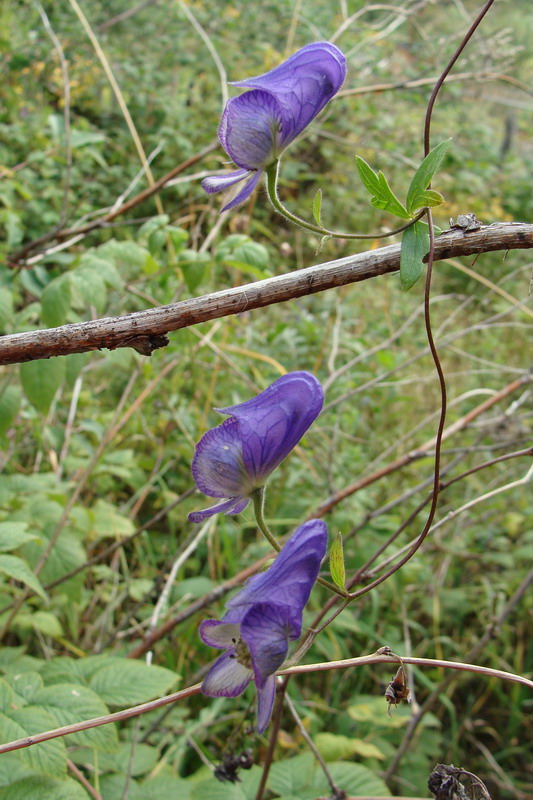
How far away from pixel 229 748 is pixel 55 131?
1.37 meters

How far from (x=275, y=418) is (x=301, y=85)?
0.24 m

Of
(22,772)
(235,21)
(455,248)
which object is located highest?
(235,21)

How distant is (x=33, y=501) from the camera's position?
1226mm

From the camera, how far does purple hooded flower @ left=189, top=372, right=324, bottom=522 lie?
50 cm

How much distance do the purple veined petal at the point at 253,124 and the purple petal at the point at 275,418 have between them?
16 cm

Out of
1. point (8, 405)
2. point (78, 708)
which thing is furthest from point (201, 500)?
point (78, 708)

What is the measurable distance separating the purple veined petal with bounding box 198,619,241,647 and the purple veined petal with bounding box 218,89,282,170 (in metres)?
0.32

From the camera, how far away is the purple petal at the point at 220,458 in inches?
19.6

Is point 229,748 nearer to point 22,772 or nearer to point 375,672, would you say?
point 22,772

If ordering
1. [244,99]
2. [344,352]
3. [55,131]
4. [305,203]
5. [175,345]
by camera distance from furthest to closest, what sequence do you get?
1. [305,203]
2. [344,352]
3. [55,131]
4. [175,345]
5. [244,99]

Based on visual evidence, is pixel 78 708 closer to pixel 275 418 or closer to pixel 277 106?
pixel 275 418

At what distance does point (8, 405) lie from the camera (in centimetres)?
116

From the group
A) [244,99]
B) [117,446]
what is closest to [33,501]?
[117,446]

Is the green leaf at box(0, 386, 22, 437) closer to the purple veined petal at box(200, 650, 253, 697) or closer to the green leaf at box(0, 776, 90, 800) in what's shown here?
the green leaf at box(0, 776, 90, 800)
